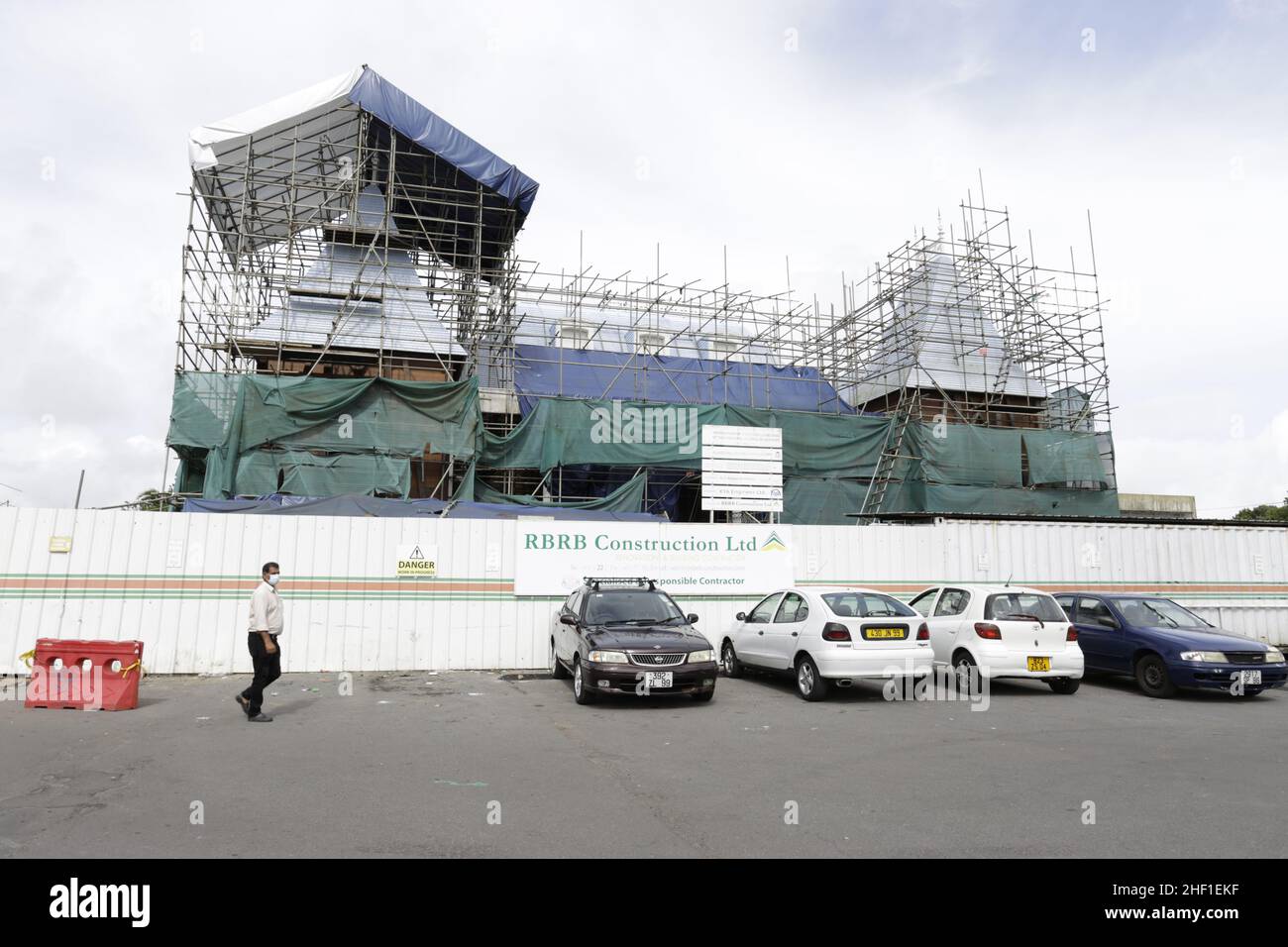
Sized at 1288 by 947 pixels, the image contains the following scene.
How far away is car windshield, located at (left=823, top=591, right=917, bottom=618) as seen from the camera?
11.5 m

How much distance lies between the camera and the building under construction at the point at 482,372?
20734mm

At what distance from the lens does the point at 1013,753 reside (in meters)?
8.15

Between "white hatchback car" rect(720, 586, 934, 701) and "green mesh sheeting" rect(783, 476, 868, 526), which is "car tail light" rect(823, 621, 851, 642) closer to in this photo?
"white hatchback car" rect(720, 586, 934, 701)

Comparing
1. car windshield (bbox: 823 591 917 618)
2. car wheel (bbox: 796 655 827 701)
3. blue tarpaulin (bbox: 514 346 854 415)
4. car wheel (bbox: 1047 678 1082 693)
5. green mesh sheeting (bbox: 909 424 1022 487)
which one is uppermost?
blue tarpaulin (bbox: 514 346 854 415)

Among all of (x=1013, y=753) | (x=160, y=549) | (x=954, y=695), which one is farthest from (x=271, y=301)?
(x=1013, y=753)

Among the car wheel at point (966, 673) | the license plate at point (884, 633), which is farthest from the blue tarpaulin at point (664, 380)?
the license plate at point (884, 633)

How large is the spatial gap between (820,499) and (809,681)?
1291 centimetres

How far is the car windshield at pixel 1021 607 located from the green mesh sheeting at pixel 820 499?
1088 cm

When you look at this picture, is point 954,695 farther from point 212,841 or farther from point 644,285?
point 644,285

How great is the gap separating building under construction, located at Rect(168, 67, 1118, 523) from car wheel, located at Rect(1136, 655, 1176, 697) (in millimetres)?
11497

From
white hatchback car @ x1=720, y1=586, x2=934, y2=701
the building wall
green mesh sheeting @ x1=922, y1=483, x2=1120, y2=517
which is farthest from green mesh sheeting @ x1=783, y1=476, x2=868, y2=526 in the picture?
white hatchback car @ x1=720, y1=586, x2=934, y2=701

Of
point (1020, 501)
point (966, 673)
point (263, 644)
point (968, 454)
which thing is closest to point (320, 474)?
point (263, 644)

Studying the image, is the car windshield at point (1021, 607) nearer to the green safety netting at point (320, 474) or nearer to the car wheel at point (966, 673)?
the car wheel at point (966, 673)

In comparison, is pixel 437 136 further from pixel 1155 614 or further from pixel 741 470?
pixel 1155 614
